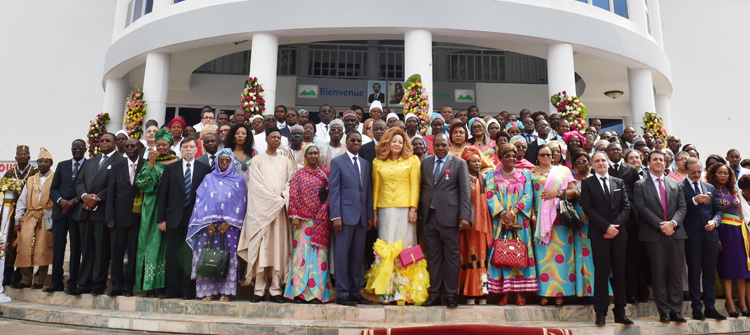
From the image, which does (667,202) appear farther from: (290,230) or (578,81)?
(578,81)

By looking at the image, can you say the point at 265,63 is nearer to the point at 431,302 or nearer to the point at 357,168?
the point at 357,168

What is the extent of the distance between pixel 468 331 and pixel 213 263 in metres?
2.58

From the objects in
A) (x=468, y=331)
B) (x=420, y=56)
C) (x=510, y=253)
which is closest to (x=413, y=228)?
(x=510, y=253)

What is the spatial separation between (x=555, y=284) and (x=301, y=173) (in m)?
A: 2.93

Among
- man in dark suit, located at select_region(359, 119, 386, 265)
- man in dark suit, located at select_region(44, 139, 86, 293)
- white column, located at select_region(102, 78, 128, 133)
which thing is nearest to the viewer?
man in dark suit, located at select_region(359, 119, 386, 265)

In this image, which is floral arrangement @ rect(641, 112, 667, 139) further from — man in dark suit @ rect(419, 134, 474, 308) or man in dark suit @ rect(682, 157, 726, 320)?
man in dark suit @ rect(419, 134, 474, 308)

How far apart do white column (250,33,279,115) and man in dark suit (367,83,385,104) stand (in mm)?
4742

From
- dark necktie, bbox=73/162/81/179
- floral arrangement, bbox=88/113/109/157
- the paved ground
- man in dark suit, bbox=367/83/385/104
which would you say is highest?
man in dark suit, bbox=367/83/385/104

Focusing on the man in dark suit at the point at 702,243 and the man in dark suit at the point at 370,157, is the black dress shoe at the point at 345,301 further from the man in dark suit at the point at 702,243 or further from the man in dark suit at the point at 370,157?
the man in dark suit at the point at 702,243

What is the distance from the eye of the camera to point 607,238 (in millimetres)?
4617

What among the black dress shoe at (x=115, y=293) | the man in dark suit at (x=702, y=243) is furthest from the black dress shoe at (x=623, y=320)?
the black dress shoe at (x=115, y=293)

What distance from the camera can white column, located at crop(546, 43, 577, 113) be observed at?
35.1 ft

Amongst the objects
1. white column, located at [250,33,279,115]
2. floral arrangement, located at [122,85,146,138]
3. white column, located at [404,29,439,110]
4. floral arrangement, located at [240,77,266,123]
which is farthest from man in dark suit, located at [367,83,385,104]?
floral arrangement, located at [122,85,146,138]

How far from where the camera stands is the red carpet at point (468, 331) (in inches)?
154
